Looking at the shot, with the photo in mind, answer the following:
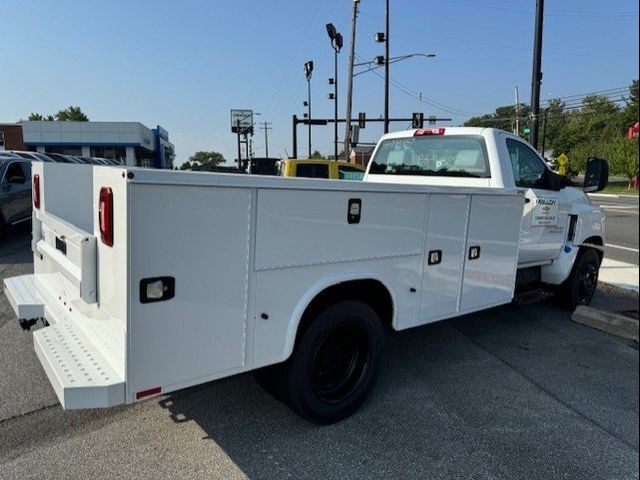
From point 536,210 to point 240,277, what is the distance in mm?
3671

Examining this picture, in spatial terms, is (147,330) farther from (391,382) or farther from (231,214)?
(391,382)

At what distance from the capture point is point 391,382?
4012 millimetres

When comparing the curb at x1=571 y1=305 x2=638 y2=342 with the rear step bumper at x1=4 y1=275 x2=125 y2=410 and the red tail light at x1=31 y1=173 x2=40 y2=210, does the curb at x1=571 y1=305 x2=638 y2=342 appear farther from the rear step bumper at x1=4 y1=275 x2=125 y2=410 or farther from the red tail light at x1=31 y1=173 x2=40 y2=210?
the red tail light at x1=31 y1=173 x2=40 y2=210

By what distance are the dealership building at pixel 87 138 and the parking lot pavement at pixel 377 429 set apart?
49.6 meters

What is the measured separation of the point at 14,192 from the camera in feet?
33.7

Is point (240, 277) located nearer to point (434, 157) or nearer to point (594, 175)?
point (434, 157)

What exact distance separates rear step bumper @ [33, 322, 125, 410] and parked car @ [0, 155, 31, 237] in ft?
27.7

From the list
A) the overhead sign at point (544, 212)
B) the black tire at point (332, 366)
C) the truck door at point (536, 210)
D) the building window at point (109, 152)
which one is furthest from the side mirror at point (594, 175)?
the building window at point (109, 152)

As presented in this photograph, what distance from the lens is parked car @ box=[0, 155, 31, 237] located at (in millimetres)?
9930

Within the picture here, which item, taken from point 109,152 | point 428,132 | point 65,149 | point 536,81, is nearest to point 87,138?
point 109,152

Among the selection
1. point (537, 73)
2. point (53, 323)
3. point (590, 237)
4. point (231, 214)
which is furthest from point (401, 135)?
point (537, 73)

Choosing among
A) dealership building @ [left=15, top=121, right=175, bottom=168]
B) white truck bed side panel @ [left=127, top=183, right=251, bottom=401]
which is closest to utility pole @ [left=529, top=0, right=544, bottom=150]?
white truck bed side panel @ [left=127, top=183, right=251, bottom=401]

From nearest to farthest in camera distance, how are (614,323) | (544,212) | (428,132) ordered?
(614,323), (544,212), (428,132)

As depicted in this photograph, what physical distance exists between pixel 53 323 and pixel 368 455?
233 cm
